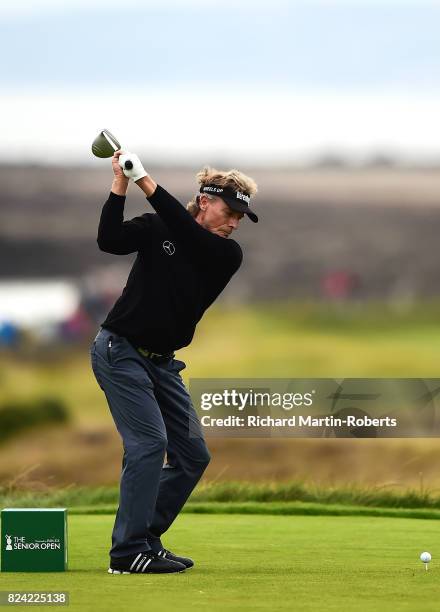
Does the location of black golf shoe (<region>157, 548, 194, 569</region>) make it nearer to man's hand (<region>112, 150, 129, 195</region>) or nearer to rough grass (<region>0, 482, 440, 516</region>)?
man's hand (<region>112, 150, 129, 195</region>)

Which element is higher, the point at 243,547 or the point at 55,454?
the point at 55,454

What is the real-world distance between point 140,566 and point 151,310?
104 centimetres

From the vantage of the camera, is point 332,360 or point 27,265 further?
point 332,360

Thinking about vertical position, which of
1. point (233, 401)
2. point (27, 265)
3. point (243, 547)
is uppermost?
Answer: point (27, 265)

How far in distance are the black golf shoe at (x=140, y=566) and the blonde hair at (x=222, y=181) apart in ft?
4.82

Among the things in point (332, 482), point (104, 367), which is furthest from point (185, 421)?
point (332, 482)

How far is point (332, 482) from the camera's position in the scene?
9.45 metres

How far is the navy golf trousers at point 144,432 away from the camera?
5.77 m

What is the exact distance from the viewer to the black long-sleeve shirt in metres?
5.76

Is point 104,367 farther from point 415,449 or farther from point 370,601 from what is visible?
point 415,449

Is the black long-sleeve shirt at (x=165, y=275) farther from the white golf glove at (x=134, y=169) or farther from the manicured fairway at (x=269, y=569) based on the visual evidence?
the manicured fairway at (x=269, y=569)

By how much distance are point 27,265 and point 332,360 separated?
8535mm

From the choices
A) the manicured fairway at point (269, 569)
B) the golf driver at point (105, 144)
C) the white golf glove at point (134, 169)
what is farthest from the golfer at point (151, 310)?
the manicured fairway at point (269, 569)

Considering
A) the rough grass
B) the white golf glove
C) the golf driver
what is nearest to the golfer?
the white golf glove
